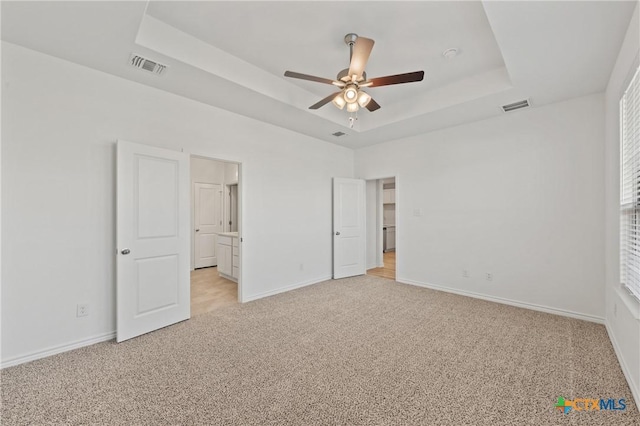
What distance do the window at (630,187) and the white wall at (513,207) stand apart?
91 cm

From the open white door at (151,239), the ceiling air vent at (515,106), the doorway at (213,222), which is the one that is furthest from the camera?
the doorway at (213,222)

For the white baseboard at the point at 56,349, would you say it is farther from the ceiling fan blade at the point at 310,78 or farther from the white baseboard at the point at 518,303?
the white baseboard at the point at 518,303

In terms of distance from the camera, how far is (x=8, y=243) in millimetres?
2283

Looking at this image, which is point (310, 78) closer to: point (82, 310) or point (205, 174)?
point (82, 310)

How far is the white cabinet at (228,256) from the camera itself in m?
4.98

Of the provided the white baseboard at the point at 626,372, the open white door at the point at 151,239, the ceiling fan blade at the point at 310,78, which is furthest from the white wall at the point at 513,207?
the open white door at the point at 151,239

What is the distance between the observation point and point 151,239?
2986mm

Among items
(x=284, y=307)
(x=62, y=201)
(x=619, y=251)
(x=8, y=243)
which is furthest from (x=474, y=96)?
(x=8, y=243)

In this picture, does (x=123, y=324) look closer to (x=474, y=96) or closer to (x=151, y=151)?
(x=151, y=151)

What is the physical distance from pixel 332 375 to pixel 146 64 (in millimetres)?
3264

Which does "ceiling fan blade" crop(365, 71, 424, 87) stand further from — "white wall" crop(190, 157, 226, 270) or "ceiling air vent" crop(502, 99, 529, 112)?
"white wall" crop(190, 157, 226, 270)

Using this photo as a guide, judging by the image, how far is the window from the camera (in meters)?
2.11

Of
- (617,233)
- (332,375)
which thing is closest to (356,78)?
(332,375)

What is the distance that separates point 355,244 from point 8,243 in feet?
15.3
